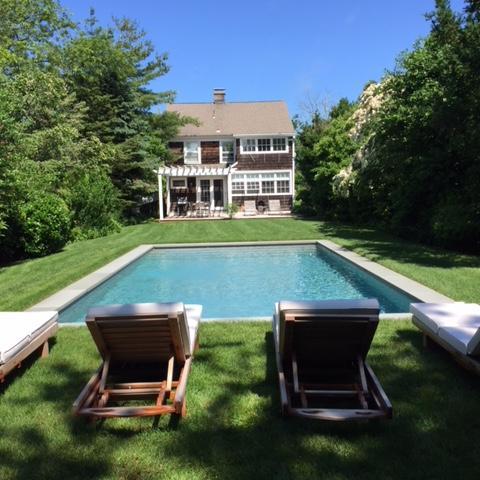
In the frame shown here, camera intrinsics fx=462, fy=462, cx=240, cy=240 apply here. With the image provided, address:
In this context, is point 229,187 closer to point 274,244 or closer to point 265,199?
point 265,199

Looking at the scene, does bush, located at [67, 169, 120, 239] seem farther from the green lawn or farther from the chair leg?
the green lawn

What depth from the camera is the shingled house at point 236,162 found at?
28.8m

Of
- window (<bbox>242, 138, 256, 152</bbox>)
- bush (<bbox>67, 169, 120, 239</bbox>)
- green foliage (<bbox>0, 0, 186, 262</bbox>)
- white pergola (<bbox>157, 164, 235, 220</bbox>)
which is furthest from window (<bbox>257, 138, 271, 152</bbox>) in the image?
bush (<bbox>67, 169, 120, 239</bbox>)

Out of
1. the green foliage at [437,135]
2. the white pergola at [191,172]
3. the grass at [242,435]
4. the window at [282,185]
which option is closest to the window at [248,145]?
the white pergola at [191,172]

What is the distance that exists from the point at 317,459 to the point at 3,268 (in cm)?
990

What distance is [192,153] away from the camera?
96.9 feet

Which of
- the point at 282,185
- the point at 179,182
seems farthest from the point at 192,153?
the point at 282,185

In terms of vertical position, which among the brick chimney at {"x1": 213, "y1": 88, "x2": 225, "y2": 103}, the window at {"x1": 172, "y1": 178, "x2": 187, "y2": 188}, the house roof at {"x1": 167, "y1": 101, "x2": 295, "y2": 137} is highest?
the brick chimney at {"x1": 213, "y1": 88, "x2": 225, "y2": 103}

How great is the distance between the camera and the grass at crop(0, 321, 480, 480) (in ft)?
9.23

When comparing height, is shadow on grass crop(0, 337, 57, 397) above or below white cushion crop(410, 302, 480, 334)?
below

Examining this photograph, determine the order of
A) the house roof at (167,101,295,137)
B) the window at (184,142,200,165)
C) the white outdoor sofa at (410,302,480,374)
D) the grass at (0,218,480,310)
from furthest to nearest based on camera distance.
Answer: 1. the window at (184,142,200,165)
2. the house roof at (167,101,295,137)
3. the grass at (0,218,480,310)
4. the white outdoor sofa at (410,302,480,374)

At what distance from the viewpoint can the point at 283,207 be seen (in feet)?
96.6

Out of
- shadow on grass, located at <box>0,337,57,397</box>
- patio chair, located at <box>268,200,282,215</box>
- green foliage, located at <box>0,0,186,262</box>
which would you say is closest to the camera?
shadow on grass, located at <box>0,337,57,397</box>

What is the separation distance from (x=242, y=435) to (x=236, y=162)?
2648 cm
